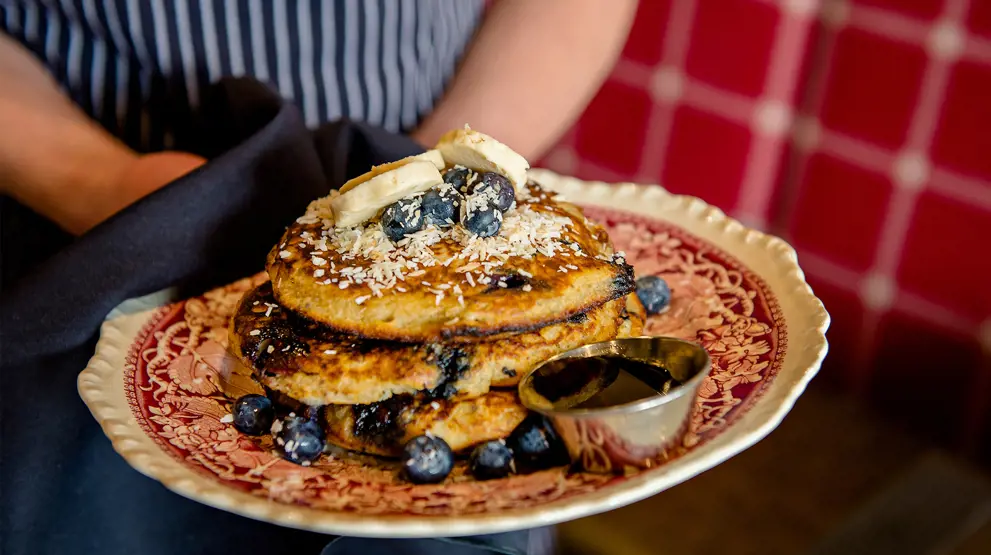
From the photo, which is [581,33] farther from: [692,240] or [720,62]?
[720,62]

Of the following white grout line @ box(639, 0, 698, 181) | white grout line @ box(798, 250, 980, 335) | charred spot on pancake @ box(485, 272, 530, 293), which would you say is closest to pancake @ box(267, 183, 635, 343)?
charred spot on pancake @ box(485, 272, 530, 293)

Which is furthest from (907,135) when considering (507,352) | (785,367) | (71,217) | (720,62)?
(71,217)

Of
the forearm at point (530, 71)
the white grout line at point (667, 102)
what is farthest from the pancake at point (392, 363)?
the white grout line at point (667, 102)

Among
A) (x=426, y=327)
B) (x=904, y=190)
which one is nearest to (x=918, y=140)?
(x=904, y=190)

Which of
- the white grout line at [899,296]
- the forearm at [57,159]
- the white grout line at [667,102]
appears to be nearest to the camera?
the forearm at [57,159]

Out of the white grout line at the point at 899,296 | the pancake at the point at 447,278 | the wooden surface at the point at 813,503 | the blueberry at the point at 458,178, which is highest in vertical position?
the blueberry at the point at 458,178

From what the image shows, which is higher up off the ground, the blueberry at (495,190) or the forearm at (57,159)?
the blueberry at (495,190)

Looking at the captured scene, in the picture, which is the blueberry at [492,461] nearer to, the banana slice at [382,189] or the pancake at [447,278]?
the pancake at [447,278]
